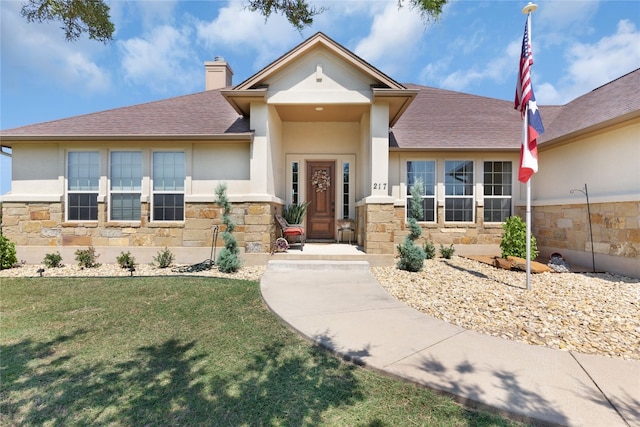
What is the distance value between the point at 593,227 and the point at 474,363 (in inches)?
273

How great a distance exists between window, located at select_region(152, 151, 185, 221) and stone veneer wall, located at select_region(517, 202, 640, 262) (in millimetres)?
10000

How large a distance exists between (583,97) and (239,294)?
1261cm

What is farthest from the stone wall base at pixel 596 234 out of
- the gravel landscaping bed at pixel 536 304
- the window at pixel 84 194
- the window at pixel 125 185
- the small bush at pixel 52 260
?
the small bush at pixel 52 260

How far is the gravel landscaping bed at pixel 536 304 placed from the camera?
3.55 metres

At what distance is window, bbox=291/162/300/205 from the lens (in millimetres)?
9828

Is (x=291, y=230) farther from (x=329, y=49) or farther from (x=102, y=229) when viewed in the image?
(x=102, y=229)

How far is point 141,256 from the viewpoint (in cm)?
800

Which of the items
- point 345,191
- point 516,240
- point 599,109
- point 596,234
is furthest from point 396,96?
point 596,234

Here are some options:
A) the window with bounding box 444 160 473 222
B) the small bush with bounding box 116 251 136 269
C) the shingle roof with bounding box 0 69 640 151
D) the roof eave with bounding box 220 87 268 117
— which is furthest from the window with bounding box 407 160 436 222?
the small bush with bounding box 116 251 136 269

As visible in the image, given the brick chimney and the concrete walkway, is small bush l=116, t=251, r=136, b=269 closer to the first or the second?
the concrete walkway

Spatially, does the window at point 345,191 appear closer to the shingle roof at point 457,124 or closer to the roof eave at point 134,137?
the shingle roof at point 457,124

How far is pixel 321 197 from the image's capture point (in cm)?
993

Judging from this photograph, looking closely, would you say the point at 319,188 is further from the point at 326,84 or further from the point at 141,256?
the point at 141,256

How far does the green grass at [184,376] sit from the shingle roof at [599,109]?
792cm
